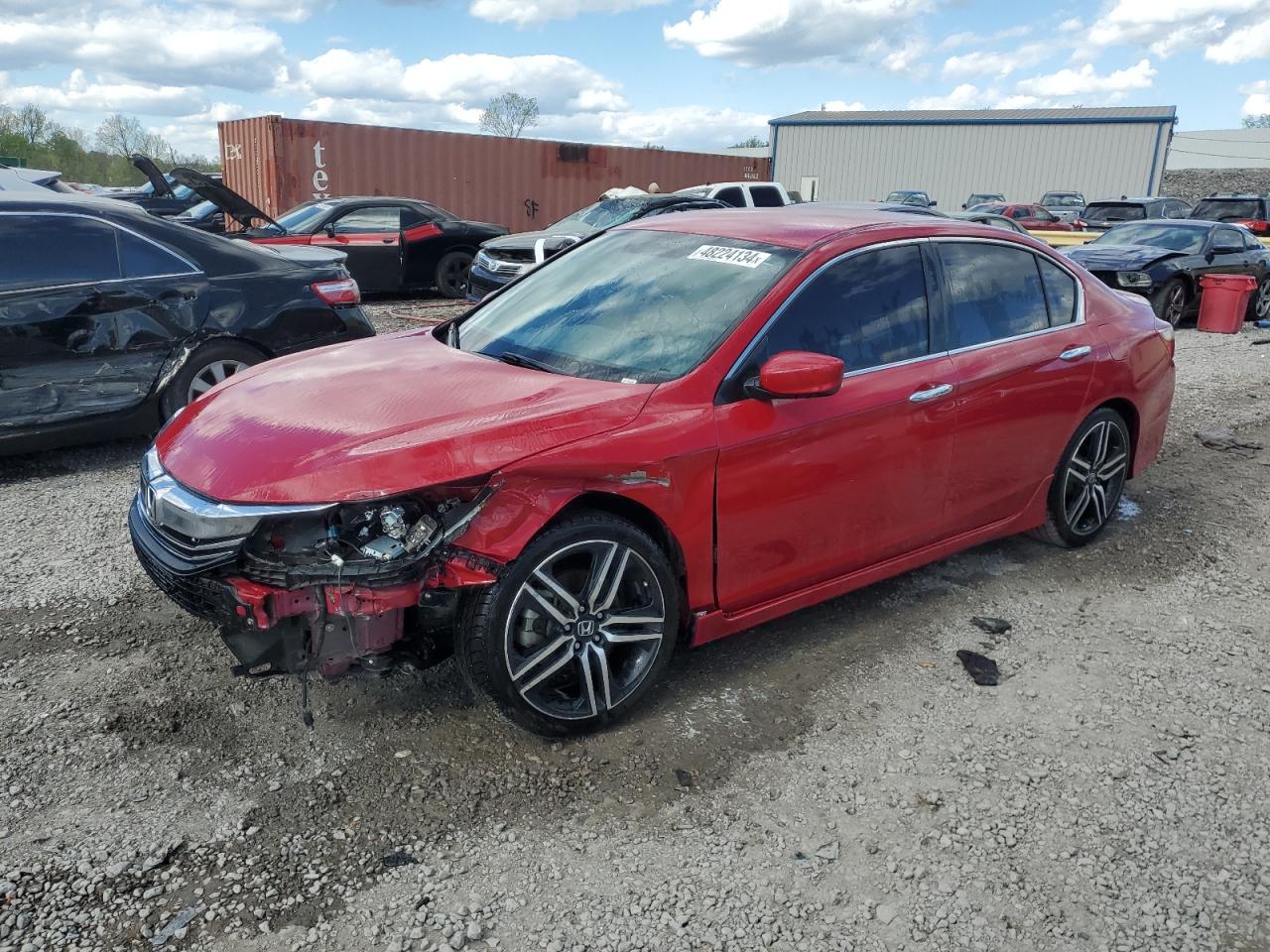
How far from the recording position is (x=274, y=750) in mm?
3045

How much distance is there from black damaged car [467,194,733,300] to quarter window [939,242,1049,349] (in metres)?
6.89

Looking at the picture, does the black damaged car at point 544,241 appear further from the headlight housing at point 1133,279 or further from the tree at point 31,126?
the tree at point 31,126

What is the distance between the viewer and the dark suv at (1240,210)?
19938 mm

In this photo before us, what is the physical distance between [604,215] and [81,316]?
914cm

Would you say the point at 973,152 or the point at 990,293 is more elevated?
the point at 973,152

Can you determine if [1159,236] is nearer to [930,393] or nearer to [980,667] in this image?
[930,393]

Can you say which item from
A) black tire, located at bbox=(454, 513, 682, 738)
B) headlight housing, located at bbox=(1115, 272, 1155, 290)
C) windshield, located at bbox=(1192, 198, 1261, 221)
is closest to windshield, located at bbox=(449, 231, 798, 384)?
black tire, located at bbox=(454, 513, 682, 738)

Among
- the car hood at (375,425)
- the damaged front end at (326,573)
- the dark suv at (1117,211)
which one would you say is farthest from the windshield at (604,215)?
the dark suv at (1117,211)

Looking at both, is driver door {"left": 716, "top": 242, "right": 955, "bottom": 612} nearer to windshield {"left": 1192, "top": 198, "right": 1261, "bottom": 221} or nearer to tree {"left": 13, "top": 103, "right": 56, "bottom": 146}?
windshield {"left": 1192, "top": 198, "right": 1261, "bottom": 221}

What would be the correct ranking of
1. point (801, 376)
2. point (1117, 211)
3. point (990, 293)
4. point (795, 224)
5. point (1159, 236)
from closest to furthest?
point (801, 376) → point (795, 224) → point (990, 293) → point (1159, 236) → point (1117, 211)

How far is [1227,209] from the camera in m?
20.8

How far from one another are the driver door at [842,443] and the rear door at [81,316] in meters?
3.95

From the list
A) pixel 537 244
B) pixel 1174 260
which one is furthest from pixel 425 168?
pixel 1174 260

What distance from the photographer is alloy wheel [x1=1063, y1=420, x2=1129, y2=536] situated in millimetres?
4711
